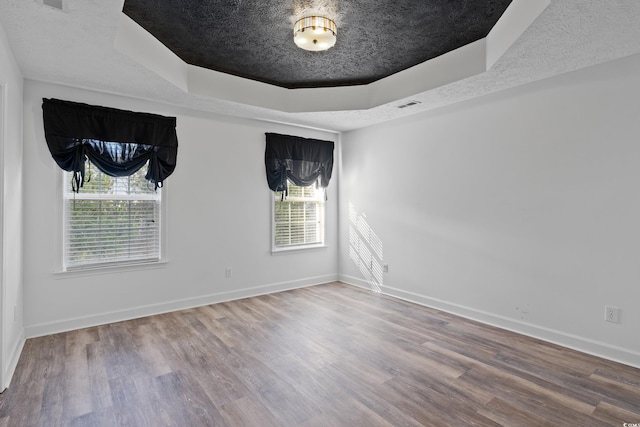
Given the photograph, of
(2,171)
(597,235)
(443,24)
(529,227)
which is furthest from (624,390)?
(2,171)

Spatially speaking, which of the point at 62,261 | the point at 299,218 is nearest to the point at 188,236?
the point at 62,261

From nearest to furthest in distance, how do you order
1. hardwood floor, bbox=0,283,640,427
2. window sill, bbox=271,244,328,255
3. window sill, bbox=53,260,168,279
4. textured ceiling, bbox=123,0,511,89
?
hardwood floor, bbox=0,283,640,427 → textured ceiling, bbox=123,0,511,89 → window sill, bbox=53,260,168,279 → window sill, bbox=271,244,328,255

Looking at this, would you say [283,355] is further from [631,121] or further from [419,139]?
[631,121]

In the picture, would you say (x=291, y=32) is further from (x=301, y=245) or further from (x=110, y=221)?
(x=301, y=245)

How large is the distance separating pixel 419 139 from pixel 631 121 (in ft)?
6.99

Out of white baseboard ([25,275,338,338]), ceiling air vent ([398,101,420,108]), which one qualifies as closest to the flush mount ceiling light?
ceiling air vent ([398,101,420,108])

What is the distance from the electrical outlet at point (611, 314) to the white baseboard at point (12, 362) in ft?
15.6

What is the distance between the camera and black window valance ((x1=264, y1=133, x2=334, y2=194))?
195 inches

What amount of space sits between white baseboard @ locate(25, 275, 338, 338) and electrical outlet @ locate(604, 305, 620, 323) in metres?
3.63

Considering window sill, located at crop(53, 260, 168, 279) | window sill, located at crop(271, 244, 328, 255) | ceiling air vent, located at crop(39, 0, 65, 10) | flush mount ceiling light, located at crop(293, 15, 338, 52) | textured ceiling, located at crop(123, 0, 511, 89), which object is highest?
textured ceiling, located at crop(123, 0, 511, 89)

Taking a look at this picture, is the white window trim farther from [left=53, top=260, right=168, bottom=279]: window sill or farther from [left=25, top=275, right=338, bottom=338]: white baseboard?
[left=25, top=275, right=338, bottom=338]: white baseboard

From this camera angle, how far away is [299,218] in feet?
17.8

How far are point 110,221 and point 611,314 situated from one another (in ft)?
16.4

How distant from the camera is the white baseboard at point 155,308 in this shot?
3.38 meters
